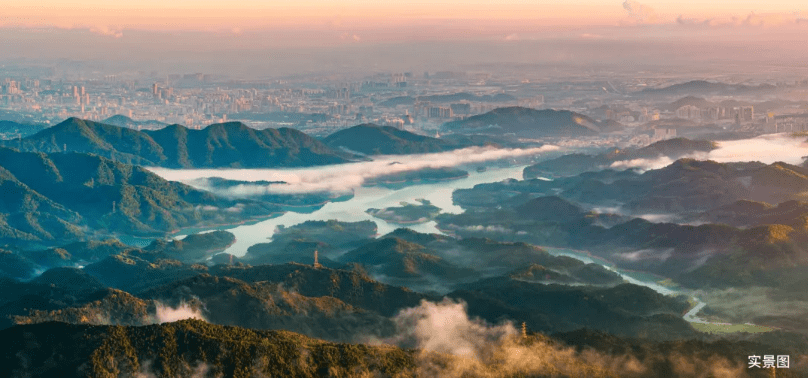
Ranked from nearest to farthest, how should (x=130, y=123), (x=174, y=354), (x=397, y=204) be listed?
(x=174, y=354), (x=397, y=204), (x=130, y=123)

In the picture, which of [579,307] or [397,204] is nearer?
[579,307]

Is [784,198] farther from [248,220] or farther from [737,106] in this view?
Result: [737,106]

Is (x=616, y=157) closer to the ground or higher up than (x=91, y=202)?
higher up

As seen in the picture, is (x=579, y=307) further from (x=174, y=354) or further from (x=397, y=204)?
(x=397, y=204)

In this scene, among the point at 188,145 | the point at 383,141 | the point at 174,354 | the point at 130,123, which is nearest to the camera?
the point at 174,354

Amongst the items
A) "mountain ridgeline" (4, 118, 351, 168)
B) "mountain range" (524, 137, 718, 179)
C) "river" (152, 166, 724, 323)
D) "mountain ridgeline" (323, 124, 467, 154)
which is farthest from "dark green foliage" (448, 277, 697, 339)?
"mountain ridgeline" (323, 124, 467, 154)

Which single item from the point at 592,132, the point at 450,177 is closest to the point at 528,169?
the point at 450,177

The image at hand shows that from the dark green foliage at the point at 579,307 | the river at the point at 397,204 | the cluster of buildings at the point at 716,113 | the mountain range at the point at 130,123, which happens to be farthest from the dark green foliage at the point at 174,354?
the cluster of buildings at the point at 716,113

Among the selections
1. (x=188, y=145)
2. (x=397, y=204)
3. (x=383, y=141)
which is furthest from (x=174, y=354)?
(x=383, y=141)

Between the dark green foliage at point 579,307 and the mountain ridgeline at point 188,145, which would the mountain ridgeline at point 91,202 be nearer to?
the mountain ridgeline at point 188,145
